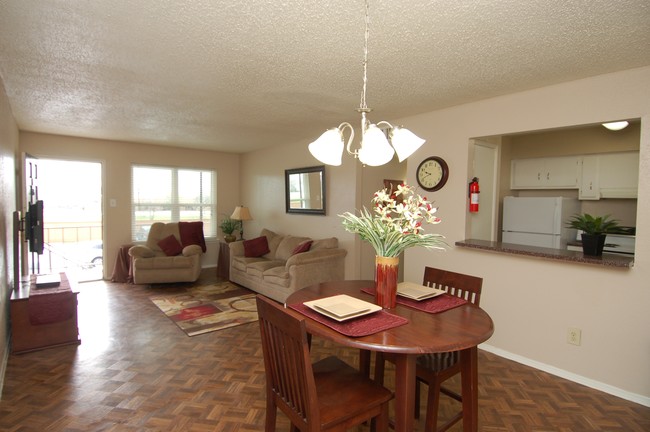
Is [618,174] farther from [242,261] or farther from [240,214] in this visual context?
[240,214]

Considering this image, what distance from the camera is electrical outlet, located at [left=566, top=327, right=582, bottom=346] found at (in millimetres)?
2605

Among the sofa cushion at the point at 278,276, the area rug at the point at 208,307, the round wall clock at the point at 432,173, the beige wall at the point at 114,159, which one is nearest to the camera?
the round wall clock at the point at 432,173

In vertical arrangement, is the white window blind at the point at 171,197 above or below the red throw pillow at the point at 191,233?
above

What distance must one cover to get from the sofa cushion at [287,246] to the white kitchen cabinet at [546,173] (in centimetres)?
307

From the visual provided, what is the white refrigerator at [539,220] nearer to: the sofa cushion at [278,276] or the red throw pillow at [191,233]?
the sofa cushion at [278,276]

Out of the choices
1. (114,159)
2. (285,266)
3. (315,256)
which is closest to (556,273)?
(315,256)

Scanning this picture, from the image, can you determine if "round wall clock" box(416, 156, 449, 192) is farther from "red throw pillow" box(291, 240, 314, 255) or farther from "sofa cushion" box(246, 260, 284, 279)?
"sofa cushion" box(246, 260, 284, 279)

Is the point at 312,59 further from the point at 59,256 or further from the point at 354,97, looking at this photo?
the point at 59,256

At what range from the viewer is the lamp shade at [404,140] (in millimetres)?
1627

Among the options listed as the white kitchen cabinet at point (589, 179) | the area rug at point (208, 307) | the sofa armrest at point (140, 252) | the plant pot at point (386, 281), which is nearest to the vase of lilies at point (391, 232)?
the plant pot at point (386, 281)

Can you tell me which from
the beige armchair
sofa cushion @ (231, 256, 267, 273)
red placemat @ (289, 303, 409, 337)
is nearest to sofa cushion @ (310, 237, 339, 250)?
sofa cushion @ (231, 256, 267, 273)

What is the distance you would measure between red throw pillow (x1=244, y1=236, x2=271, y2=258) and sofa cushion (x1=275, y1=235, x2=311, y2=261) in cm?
26

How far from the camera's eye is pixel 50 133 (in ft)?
16.2

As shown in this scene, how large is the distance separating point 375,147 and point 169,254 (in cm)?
474
